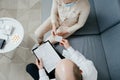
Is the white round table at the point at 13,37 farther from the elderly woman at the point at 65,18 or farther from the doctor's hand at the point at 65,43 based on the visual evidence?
the doctor's hand at the point at 65,43

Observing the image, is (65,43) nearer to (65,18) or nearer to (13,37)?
(65,18)

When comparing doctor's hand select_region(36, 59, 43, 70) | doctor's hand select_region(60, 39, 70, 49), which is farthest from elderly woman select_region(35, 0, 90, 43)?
doctor's hand select_region(36, 59, 43, 70)

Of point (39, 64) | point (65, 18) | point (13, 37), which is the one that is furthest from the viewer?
point (13, 37)

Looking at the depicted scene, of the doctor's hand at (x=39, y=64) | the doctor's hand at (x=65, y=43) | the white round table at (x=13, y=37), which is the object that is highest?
the white round table at (x=13, y=37)

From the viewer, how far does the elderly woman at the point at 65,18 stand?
1.79 m

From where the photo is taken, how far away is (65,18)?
74.1 inches

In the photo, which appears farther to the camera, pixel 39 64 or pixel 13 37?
pixel 13 37

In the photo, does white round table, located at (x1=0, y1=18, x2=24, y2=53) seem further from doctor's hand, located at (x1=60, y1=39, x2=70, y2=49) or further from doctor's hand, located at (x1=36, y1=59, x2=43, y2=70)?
doctor's hand, located at (x1=60, y1=39, x2=70, y2=49)

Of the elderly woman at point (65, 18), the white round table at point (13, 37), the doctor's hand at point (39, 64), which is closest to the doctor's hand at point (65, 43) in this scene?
the elderly woman at point (65, 18)

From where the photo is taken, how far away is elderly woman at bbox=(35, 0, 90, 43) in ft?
5.86

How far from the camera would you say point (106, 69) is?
6.19ft

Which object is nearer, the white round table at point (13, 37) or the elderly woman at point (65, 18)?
the elderly woman at point (65, 18)

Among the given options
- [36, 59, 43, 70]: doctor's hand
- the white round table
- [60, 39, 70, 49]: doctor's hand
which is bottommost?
[36, 59, 43, 70]: doctor's hand

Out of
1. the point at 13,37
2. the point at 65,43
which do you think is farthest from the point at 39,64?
the point at 13,37
